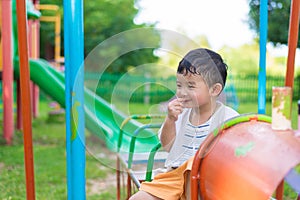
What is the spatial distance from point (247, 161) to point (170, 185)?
0.63m

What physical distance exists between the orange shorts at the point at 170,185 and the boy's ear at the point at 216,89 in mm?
263

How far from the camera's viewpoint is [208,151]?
4.88 ft

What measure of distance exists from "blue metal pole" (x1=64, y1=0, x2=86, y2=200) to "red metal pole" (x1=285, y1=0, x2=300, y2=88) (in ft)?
2.93

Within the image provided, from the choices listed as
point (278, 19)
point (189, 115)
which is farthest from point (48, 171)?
point (278, 19)

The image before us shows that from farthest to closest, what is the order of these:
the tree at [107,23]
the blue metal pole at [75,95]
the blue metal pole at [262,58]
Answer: the tree at [107,23]
the blue metal pole at [262,58]
the blue metal pole at [75,95]

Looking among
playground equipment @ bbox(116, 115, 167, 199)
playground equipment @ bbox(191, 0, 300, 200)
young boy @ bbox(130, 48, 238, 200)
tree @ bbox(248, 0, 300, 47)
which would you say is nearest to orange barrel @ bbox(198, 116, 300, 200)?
playground equipment @ bbox(191, 0, 300, 200)

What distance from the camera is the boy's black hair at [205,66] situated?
1.78 meters

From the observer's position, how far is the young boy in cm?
178

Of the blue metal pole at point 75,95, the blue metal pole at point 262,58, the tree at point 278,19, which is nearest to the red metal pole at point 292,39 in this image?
the blue metal pole at point 262,58

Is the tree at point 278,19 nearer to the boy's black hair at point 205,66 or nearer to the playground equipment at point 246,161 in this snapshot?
the boy's black hair at point 205,66

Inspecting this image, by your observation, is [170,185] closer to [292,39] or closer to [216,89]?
[216,89]

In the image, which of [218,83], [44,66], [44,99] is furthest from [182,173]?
[44,99]

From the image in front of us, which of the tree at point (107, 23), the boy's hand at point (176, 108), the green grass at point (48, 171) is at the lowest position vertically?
the green grass at point (48, 171)

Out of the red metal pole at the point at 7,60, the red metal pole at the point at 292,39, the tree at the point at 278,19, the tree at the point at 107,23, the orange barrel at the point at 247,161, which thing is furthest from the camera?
the tree at the point at 107,23
